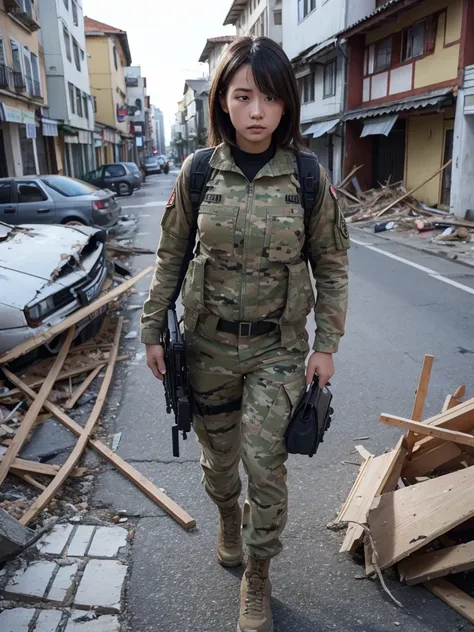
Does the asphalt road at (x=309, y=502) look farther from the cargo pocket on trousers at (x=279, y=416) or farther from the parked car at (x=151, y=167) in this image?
the parked car at (x=151, y=167)

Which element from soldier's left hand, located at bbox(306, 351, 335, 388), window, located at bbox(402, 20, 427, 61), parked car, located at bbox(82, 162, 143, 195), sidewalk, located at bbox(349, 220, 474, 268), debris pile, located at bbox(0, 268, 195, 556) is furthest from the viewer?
parked car, located at bbox(82, 162, 143, 195)

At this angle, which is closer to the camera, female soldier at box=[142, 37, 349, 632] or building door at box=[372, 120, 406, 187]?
female soldier at box=[142, 37, 349, 632]

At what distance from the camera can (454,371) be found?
496 cm

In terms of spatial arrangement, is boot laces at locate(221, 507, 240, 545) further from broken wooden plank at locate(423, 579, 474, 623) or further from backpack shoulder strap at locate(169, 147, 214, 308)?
backpack shoulder strap at locate(169, 147, 214, 308)

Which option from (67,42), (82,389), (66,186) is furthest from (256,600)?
(67,42)

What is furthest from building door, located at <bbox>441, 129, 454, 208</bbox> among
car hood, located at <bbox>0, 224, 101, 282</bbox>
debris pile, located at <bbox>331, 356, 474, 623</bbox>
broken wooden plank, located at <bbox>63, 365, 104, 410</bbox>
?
debris pile, located at <bbox>331, 356, 474, 623</bbox>

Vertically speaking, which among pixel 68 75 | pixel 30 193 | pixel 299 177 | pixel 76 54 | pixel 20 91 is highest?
pixel 76 54

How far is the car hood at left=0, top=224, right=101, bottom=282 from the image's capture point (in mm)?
5156

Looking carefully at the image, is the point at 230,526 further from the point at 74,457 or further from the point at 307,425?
the point at 74,457

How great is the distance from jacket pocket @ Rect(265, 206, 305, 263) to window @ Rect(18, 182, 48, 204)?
10.6 meters

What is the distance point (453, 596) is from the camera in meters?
2.33

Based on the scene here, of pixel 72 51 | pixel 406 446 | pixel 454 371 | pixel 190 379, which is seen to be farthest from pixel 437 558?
pixel 72 51

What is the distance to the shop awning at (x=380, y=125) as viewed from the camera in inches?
680

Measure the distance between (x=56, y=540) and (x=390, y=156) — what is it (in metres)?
19.5
